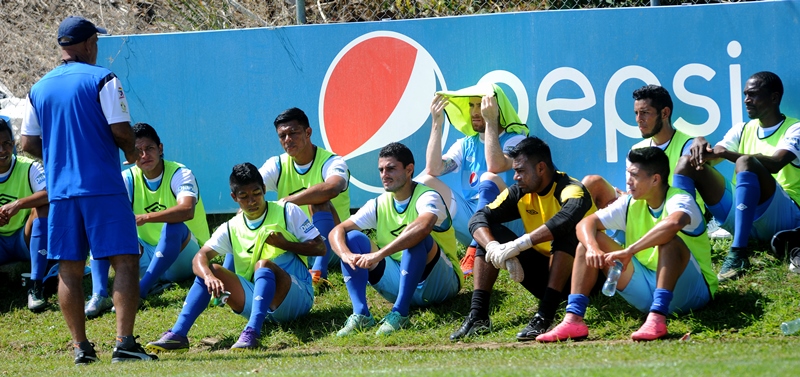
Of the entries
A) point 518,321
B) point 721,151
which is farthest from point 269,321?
point 721,151

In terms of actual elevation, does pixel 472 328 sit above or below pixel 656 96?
below

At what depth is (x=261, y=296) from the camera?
6.72 meters

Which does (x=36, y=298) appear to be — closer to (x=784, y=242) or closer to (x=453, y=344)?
(x=453, y=344)

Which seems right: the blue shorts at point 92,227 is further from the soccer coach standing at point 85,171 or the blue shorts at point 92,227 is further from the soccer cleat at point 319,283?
the soccer cleat at point 319,283

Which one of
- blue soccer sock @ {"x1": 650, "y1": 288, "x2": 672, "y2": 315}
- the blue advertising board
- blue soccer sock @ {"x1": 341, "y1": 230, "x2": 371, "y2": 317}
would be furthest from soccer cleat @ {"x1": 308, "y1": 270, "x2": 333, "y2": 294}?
blue soccer sock @ {"x1": 650, "y1": 288, "x2": 672, "y2": 315}

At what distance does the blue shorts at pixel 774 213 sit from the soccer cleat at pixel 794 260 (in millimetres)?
224

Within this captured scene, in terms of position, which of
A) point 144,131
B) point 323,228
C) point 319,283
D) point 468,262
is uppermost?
point 144,131

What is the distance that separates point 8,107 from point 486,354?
739cm

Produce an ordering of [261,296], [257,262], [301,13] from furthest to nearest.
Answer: [301,13], [257,262], [261,296]

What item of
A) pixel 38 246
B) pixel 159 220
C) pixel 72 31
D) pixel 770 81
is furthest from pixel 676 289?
pixel 38 246

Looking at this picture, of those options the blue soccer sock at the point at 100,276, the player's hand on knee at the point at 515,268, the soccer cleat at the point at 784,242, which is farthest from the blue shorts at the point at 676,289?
the blue soccer sock at the point at 100,276

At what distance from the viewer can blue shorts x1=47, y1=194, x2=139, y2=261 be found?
5797 millimetres

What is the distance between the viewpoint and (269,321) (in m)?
7.36

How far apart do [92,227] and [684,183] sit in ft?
12.8
